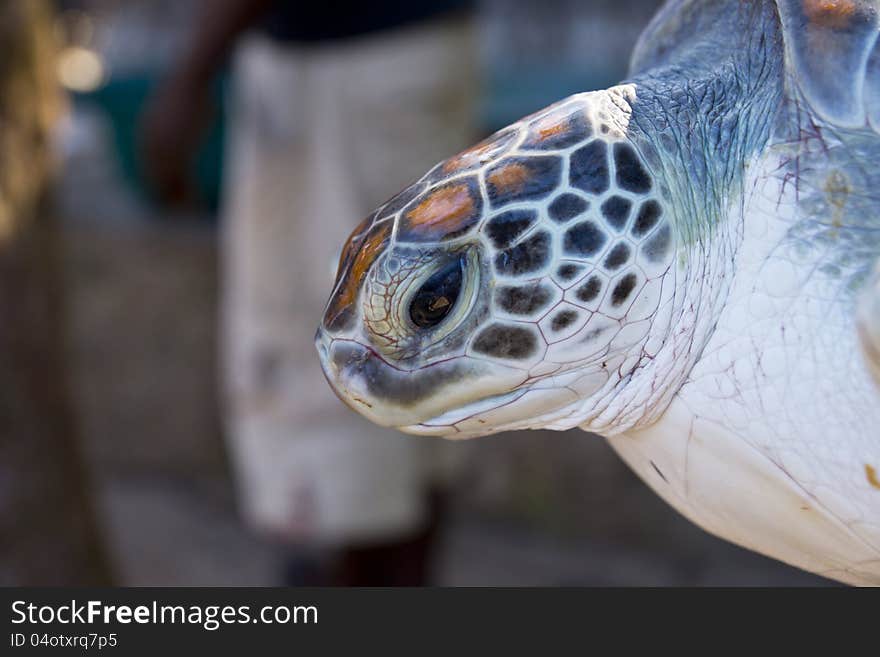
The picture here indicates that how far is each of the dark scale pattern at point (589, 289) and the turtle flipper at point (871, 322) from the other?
0.12 m

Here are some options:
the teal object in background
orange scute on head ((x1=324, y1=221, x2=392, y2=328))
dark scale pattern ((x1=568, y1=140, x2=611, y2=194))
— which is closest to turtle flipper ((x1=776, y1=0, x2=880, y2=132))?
dark scale pattern ((x1=568, y1=140, x2=611, y2=194))

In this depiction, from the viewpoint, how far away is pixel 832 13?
542mm

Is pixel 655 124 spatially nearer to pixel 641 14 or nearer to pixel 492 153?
pixel 492 153

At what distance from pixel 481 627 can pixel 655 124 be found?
307 mm

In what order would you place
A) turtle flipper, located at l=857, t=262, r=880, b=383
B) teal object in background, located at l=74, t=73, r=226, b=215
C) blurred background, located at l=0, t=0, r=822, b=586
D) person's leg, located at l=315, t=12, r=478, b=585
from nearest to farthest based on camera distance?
1. turtle flipper, located at l=857, t=262, r=880, b=383
2. person's leg, located at l=315, t=12, r=478, b=585
3. blurred background, located at l=0, t=0, r=822, b=586
4. teal object in background, located at l=74, t=73, r=226, b=215

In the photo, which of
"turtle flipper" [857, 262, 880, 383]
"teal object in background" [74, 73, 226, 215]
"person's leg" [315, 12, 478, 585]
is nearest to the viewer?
"turtle flipper" [857, 262, 880, 383]

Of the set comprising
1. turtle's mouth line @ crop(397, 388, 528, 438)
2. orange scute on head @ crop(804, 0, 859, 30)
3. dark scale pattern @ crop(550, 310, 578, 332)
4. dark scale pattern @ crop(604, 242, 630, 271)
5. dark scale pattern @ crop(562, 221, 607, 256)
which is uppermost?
orange scute on head @ crop(804, 0, 859, 30)

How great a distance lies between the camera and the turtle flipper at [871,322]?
0.48 m

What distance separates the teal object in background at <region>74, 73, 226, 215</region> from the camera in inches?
102

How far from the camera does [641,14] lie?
2885 millimetres

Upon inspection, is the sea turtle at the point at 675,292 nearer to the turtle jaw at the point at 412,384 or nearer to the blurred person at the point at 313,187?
the turtle jaw at the point at 412,384

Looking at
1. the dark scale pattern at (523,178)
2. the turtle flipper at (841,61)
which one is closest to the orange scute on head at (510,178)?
the dark scale pattern at (523,178)

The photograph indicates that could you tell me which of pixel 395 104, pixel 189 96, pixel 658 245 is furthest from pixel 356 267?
pixel 189 96

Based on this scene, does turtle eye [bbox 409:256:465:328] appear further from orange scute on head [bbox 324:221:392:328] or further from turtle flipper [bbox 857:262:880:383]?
turtle flipper [bbox 857:262:880:383]
